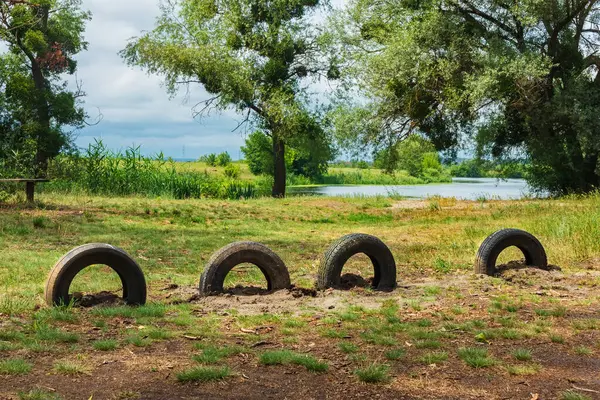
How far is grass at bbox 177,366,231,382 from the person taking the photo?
4891 mm

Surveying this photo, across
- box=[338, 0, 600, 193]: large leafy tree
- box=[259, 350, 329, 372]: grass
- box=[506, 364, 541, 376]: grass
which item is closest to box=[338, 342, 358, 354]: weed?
box=[259, 350, 329, 372]: grass

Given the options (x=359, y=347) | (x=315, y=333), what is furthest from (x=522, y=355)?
(x=315, y=333)

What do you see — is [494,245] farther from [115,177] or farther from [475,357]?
[115,177]

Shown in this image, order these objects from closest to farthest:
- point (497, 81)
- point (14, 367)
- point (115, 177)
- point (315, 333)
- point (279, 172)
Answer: point (14, 367) < point (315, 333) < point (497, 81) < point (115, 177) < point (279, 172)

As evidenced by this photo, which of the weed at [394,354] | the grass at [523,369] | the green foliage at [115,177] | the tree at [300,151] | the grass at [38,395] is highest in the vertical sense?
the tree at [300,151]

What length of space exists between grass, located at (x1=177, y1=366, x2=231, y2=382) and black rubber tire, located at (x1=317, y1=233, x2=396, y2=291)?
3.27 m

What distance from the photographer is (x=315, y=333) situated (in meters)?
6.31

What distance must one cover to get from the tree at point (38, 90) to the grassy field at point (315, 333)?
49.4ft

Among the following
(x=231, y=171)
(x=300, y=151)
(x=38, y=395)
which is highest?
(x=300, y=151)

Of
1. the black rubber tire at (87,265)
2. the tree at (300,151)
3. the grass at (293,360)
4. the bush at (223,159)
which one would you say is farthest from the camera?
the bush at (223,159)

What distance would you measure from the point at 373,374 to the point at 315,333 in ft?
4.48

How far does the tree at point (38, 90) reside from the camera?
25.7 m

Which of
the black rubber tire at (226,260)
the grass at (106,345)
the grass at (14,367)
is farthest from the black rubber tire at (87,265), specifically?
the grass at (14,367)

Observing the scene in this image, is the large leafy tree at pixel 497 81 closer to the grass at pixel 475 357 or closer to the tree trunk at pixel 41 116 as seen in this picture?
the tree trunk at pixel 41 116
